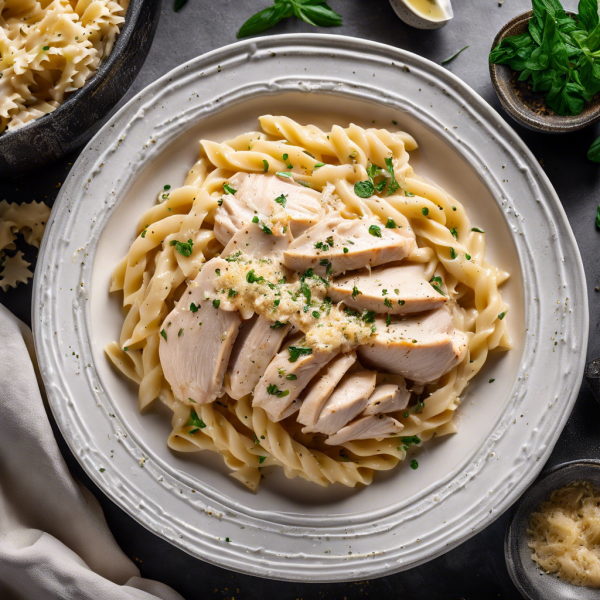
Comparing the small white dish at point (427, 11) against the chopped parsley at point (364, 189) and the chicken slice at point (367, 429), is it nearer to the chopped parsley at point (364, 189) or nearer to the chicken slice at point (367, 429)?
the chopped parsley at point (364, 189)

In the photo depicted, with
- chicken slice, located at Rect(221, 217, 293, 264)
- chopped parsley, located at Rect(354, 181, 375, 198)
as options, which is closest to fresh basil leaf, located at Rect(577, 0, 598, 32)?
chopped parsley, located at Rect(354, 181, 375, 198)

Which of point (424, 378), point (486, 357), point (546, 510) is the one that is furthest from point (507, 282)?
point (546, 510)

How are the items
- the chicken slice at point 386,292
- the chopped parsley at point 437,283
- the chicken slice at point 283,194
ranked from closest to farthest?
the chicken slice at point 386,292 → the chicken slice at point 283,194 → the chopped parsley at point 437,283

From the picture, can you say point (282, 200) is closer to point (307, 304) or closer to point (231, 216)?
point (231, 216)

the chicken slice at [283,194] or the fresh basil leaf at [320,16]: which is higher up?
the fresh basil leaf at [320,16]

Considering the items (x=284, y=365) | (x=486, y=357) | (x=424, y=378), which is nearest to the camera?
(x=284, y=365)

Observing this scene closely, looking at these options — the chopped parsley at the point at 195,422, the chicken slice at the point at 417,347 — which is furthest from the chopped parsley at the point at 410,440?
the chopped parsley at the point at 195,422

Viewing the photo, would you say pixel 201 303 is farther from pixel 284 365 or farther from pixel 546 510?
pixel 546 510
